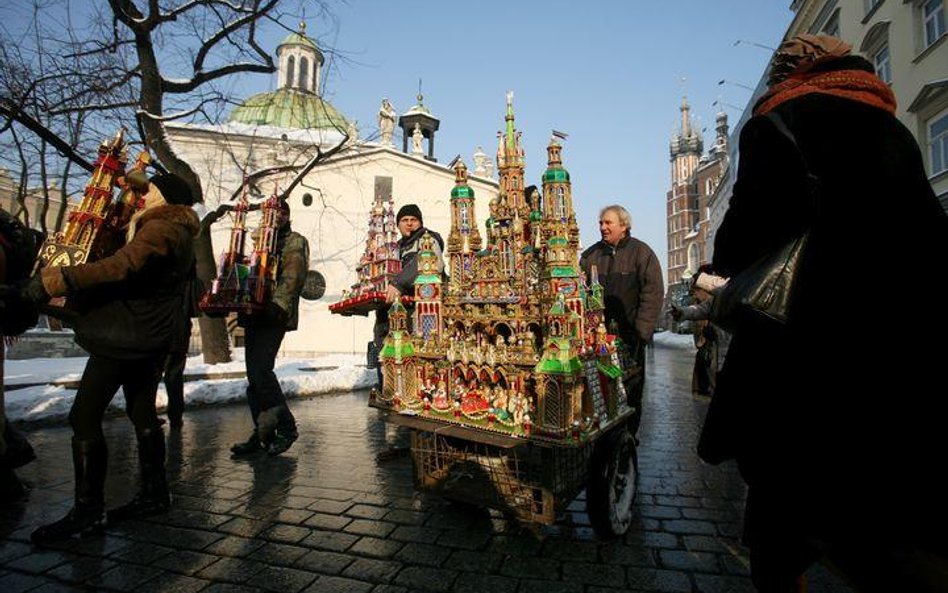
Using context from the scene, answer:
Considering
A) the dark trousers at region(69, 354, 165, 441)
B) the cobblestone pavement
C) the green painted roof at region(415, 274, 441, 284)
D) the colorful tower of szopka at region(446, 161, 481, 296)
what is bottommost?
the cobblestone pavement

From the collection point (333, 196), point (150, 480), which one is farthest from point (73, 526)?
point (333, 196)

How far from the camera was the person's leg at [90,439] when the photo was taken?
119 inches

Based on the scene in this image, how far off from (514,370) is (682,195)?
3632 inches

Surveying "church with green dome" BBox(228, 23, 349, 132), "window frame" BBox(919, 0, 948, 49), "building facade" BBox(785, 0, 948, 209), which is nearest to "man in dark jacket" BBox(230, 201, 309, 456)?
"building facade" BBox(785, 0, 948, 209)

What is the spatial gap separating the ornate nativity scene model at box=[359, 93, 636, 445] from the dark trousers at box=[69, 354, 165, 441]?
156 centimetres

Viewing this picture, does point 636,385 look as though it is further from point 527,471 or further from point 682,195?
point 682,195

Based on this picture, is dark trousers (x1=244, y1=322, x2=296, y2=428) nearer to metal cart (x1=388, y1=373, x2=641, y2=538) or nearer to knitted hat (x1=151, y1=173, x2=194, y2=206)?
knitted hat (x1=151, y1=173, x2=194, y2=206)

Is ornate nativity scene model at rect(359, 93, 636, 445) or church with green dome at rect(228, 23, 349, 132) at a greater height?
church with green dome at rect(228, 23, 349, 132)

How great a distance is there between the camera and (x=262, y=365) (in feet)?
15.9

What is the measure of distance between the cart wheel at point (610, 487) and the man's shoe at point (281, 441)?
3.20m

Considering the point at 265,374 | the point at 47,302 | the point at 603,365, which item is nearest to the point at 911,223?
the point at 603,365

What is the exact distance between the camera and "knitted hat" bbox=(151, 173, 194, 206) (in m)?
3.45

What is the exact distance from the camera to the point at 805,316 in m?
1.38

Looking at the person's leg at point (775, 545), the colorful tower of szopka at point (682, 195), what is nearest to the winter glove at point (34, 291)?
the person's leg at point (775, 545)
